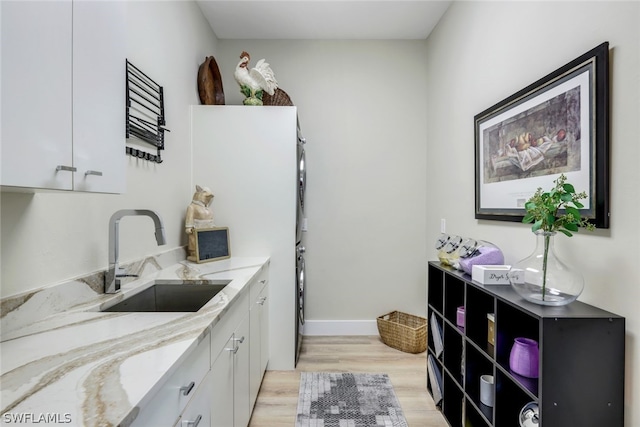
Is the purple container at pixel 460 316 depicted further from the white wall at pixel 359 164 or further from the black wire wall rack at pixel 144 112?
the black wire wall rack at pixel 144 112

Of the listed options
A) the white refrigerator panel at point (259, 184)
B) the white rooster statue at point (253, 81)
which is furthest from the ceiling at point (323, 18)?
the white refrigerator panel at point (259, 184)

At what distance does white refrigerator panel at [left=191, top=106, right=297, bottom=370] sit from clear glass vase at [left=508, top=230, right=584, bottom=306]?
5.15ft

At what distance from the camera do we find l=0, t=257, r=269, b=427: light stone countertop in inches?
24.7

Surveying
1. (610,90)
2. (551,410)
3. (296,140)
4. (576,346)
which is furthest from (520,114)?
(296,140)

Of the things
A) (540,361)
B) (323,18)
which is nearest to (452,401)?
(540,361)

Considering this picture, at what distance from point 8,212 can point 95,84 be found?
1.60 feet

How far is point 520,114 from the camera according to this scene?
168cm

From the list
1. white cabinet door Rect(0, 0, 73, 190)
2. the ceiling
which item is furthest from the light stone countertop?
the ceiling

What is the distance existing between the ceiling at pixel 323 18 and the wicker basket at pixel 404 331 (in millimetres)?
2579

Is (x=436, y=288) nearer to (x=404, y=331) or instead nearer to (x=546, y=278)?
(x=404, y=331)

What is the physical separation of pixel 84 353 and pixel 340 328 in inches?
102

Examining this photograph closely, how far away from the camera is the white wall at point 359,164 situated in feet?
10.3

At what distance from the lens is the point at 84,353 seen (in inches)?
33.8

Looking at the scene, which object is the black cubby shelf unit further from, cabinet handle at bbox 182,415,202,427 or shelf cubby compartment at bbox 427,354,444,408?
cabinet handle at bbox 182,415,202,427
